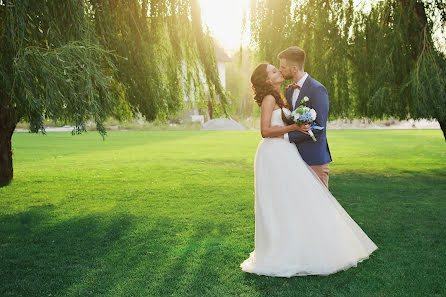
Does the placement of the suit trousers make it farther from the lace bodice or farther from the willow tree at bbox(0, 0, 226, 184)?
the willow tree at bbox(0, 0, 226, 184)

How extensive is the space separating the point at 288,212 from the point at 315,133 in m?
0.83

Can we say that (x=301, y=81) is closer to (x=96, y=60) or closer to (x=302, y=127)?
(x=302, y=127)

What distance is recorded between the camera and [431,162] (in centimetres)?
1556

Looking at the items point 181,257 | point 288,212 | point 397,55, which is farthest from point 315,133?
point 397,55

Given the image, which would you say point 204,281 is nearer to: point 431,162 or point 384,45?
point 384,45

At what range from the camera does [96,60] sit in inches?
237

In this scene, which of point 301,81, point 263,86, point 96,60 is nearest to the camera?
point 263,86

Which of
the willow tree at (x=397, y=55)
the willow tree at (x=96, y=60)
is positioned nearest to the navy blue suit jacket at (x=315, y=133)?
the willow tree at (x=96, y=60)

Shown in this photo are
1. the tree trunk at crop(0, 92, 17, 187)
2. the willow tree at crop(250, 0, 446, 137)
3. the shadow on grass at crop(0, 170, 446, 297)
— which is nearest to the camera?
the shadow on grass at crop(0, 170, 446, 297)

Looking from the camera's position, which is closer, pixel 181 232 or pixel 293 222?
pixel 293 222

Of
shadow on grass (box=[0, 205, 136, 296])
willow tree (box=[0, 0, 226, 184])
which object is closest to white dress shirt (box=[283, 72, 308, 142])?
willow tree (box=[0, 0, 226, 184])

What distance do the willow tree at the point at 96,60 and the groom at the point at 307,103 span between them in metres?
2.19

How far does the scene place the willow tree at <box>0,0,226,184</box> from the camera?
5148 mm

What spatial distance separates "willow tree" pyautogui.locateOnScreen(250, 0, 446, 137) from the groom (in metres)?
5.36
